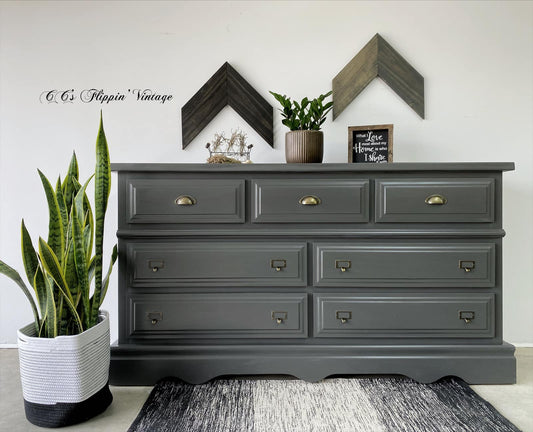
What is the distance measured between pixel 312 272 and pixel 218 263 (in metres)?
0.48

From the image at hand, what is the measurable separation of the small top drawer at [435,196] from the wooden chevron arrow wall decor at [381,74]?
0.70m

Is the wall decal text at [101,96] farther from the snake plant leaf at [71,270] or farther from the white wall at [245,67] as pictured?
the snake plant leaf at [71,270]

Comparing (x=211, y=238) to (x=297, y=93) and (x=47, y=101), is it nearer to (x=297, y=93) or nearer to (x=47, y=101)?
(x=297, y=93)

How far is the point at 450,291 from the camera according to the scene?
6.25ft

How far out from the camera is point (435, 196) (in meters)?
1.88

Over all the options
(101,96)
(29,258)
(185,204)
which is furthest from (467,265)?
(101,96)

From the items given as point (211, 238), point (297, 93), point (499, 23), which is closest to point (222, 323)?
point (211, 238)

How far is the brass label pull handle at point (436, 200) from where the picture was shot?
186 centimetres

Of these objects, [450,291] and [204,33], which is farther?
[204,33]

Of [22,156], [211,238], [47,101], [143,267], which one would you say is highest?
[47,101]

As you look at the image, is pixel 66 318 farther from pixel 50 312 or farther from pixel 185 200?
pixel 185 200

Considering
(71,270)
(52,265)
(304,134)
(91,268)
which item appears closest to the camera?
(52,265)

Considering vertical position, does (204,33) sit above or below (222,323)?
above

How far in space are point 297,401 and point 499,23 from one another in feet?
8.25
